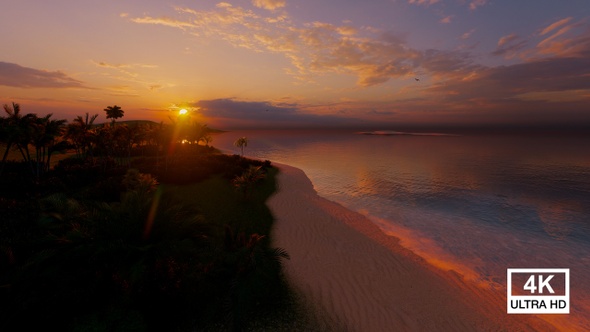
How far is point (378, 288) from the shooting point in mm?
12109

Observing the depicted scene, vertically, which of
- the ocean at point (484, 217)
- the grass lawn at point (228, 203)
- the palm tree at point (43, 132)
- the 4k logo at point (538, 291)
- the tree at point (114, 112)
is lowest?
the 4k logo at point (538, 291)

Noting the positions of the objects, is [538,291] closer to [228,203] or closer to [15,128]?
[228,203]

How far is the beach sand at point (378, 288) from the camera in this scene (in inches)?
399

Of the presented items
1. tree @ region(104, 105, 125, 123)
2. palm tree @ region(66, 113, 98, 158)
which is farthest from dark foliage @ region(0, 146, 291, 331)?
tree @ region(104, 105, 125, 123)

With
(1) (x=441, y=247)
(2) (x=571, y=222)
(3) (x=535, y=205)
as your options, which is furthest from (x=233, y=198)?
(3) (x=535, y=205)

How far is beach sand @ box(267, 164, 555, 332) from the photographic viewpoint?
399 inches

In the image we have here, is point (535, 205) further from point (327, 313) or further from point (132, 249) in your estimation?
point (132, 249)

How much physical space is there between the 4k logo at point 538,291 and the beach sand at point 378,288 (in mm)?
709

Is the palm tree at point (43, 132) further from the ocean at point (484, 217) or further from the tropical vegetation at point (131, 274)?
the ocean at point (484, 217)

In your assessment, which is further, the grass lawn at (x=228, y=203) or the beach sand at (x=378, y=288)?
the grass lawn at (x=228, y=203)

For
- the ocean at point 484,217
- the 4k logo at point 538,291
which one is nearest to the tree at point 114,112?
the ocean at point 484,217

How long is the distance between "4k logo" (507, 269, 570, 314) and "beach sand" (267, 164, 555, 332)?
2.33 feet

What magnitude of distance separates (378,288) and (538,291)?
9.40 meters

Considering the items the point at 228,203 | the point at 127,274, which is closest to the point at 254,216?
the point at 228,203
